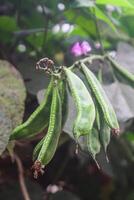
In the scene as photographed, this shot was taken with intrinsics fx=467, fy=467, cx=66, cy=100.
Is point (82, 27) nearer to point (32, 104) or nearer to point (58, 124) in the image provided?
point (32, 104)

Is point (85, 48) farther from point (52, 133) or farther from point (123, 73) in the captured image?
point (52, 133)

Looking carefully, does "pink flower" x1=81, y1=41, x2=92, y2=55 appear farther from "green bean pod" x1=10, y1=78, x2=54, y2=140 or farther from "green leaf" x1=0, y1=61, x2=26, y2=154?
"green bean pod" x1=10, y1=78, x2=54, y2=140

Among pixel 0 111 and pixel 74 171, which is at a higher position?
pixel 0 111

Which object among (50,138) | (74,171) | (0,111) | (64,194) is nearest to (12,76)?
(0,111)

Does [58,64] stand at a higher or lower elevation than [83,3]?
lower

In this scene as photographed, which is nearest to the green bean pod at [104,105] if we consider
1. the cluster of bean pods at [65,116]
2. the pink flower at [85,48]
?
the cluster of bean pods at [65,116]

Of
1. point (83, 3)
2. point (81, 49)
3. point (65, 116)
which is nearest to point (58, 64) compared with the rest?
point (81, 49)
